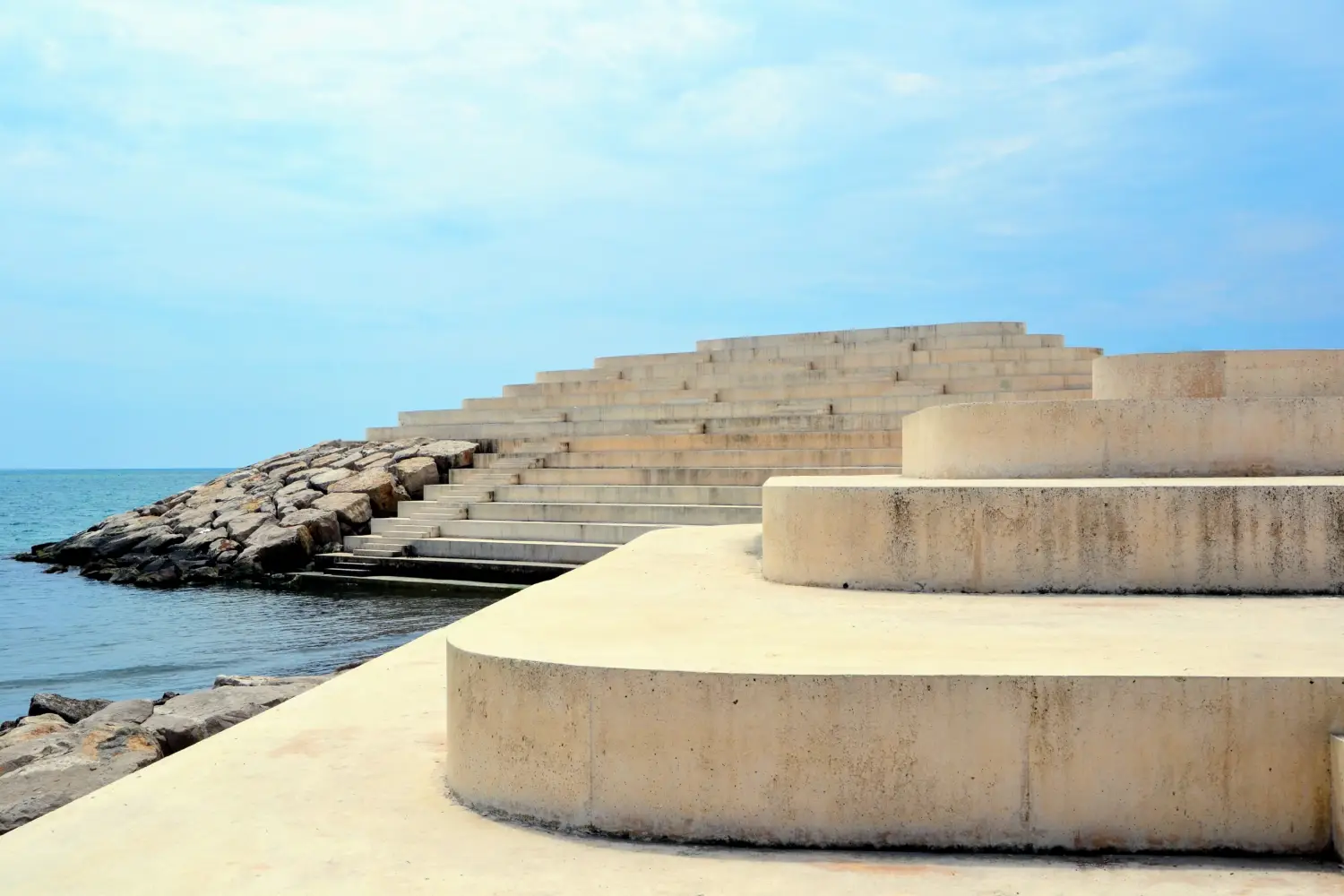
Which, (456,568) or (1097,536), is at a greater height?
(1097,536)

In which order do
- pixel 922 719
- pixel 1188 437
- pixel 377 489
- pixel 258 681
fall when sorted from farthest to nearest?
pixel 377 489
pixel 258 681
pixel 1188 437
pixel 922 719

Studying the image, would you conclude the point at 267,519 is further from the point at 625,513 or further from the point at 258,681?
the point at 258,681

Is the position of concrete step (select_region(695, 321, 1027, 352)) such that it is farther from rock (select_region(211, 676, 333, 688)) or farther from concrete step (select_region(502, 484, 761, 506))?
rock (select_region(211, 676, 333, 688))

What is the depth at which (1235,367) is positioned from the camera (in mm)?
6371

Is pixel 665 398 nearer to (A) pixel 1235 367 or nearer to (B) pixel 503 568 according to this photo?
(B) pixel 503 568

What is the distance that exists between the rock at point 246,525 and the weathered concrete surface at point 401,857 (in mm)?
12470

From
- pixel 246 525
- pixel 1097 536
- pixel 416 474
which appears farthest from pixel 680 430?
pixel 1097 536

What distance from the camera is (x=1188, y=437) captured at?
5707 mm

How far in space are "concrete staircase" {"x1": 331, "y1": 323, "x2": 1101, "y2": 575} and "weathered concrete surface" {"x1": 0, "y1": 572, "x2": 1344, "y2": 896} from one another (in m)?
8.74

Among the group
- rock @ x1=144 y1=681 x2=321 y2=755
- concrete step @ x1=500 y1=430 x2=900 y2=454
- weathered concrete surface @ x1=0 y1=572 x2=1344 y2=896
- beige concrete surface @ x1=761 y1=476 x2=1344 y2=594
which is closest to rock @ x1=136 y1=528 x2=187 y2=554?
concrete step @ x1=500 y1=430 x2=900 y2=454

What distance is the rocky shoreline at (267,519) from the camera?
15.3 m

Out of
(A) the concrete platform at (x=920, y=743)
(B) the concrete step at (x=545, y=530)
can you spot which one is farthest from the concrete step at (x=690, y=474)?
(A) the concrete platform at (x=920, y=743)

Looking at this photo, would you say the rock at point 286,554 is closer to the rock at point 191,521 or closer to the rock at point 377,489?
the rock at point 377,489

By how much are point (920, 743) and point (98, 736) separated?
4.86m
